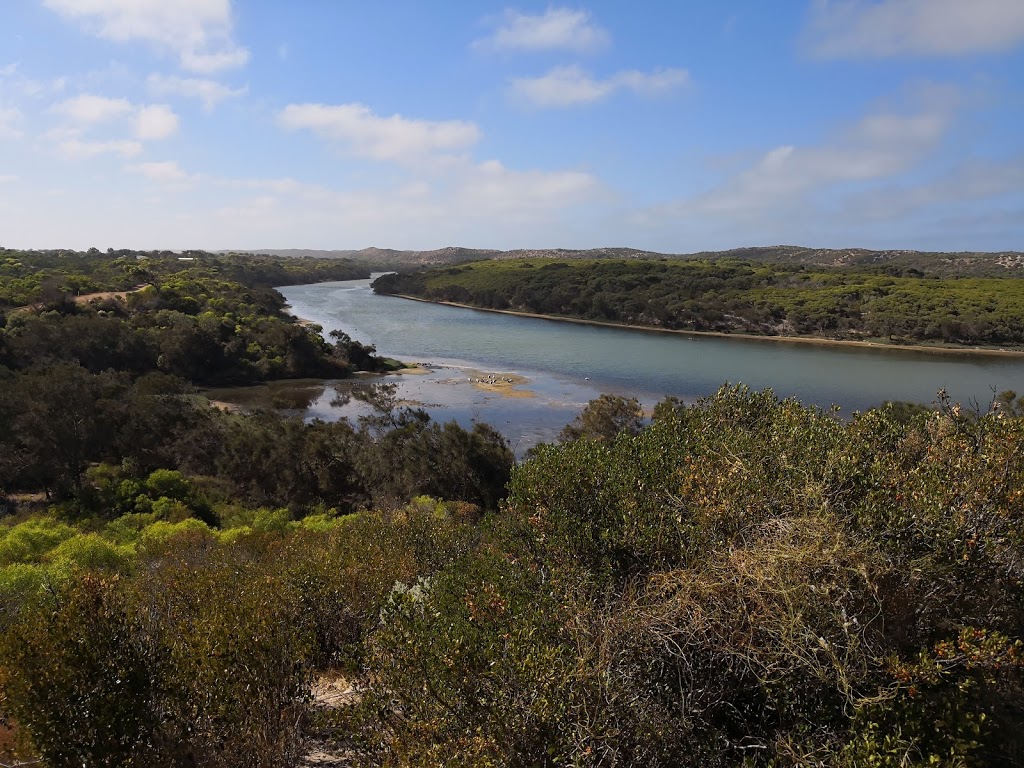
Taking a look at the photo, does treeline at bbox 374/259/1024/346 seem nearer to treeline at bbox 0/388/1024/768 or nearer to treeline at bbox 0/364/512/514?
treeline at bbox 0/364/512/514

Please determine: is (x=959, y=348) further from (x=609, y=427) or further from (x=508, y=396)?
(x=609, y=427)

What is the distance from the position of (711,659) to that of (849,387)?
51.1 m

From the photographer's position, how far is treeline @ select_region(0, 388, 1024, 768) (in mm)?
5219

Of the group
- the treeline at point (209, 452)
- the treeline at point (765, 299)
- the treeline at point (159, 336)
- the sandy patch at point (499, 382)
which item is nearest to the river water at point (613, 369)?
the sandy patch at point (499, 382)

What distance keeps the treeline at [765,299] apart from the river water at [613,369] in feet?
21.0

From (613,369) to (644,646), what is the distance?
52.9m

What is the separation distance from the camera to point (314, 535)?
14.9 m

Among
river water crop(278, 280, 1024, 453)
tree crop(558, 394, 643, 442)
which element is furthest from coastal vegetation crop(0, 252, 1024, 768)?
river water crop(278, 280, 1024, 453)

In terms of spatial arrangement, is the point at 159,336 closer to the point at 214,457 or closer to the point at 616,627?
the point at 214,457

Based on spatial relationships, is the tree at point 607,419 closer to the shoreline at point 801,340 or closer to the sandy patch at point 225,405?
the sandy patch at point 225,405

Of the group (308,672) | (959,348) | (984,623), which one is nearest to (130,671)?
(308,672)

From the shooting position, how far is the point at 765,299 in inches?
3381

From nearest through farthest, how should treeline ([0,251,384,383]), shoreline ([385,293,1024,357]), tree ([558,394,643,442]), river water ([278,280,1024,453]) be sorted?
1. tree ([558,394,643,442])
2. river water ([278,280,1024,453])
3. treeline ([0,251,384,383])
4. shoreline ([385,293,1024,357])

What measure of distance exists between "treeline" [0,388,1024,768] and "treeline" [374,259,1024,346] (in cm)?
7510
